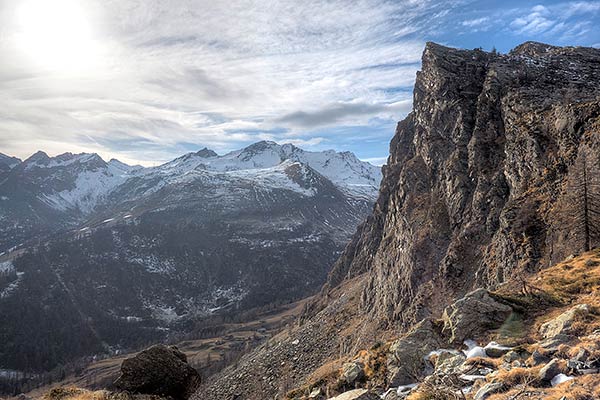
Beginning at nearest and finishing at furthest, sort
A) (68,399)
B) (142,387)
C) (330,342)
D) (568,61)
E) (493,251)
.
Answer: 1. (68,399)
2. (142,387)
3. (493,251)
4. (568,61)
5. (330,342)

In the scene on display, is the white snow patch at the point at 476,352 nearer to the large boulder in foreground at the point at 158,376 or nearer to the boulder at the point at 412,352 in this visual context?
the boulder at the point at 412,352

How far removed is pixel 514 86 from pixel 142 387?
65.0m

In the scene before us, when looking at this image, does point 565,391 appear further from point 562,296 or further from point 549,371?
point 562,296

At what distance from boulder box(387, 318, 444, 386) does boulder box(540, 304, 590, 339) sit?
5661 millimetres

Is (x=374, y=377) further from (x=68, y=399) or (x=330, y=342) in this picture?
(x=330, y=342)

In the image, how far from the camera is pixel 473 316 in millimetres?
23578

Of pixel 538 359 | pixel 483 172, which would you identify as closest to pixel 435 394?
pixel 538 359

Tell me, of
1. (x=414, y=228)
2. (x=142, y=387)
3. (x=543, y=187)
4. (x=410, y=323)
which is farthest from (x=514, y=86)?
(x=142, y=387)

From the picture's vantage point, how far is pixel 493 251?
156 ft

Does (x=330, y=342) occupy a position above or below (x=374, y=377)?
below

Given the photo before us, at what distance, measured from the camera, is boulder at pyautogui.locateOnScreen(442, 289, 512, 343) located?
2286 cm

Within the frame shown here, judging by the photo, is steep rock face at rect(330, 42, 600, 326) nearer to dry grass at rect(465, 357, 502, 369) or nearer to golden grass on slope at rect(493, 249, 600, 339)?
golden grass on slope at rect(493, 249, 600, 339)

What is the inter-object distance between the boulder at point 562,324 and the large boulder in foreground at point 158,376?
90.0 ft

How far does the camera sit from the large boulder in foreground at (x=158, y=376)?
102ft
